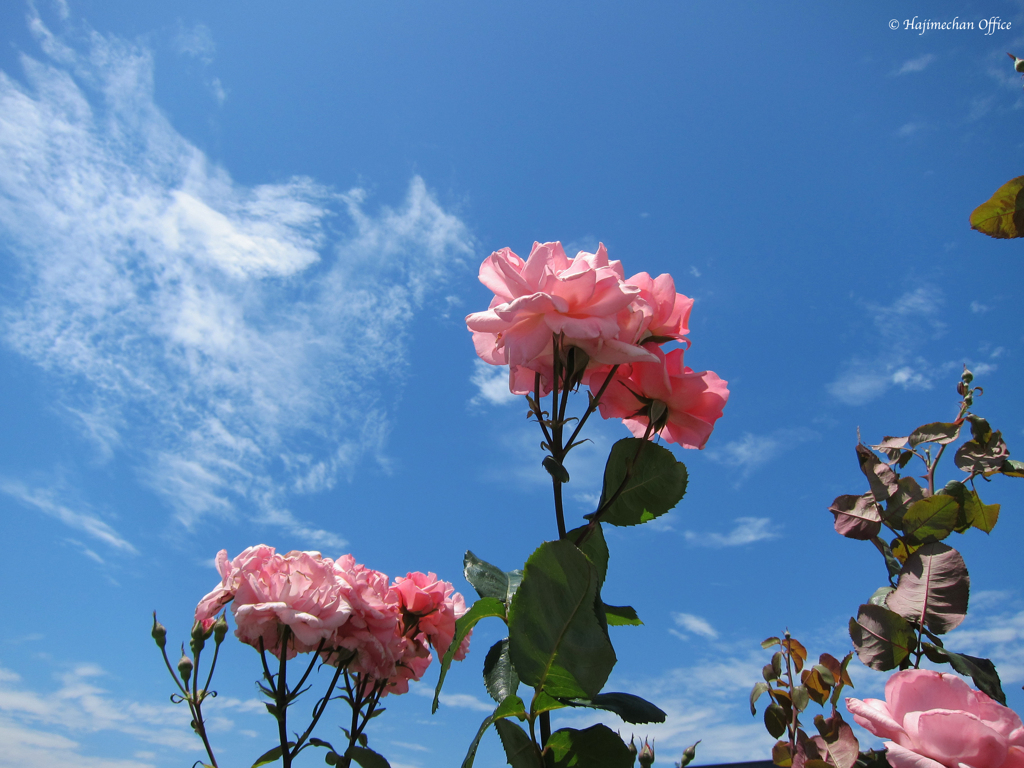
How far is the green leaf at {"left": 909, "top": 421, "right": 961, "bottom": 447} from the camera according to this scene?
1308mm

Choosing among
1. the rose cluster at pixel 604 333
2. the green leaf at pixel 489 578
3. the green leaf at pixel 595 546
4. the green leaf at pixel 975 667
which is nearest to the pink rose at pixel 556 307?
the rose cluster at pixel 604 333

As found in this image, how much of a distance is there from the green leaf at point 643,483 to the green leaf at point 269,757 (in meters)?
1.05

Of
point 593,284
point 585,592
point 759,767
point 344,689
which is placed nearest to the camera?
point 585,592

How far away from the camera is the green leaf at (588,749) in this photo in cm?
96

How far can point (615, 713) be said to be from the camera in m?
1.01

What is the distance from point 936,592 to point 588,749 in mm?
629

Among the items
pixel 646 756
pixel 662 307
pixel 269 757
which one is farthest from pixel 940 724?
pixel 269 757

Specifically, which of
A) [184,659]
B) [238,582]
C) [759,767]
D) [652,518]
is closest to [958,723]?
[652,518]

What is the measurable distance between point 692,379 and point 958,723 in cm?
68

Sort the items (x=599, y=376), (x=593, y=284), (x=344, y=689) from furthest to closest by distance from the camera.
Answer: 1. (x=344, y=689)
2. (x=599, y=376)
3. (x=593, y=284)

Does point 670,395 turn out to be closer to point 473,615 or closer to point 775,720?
point 473,615

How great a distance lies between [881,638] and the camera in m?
0.98

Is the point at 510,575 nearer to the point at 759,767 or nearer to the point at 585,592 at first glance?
the point at 585,592

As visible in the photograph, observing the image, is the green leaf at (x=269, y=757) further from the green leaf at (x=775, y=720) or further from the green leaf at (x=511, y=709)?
the green leaf at (x=775, y=720)
